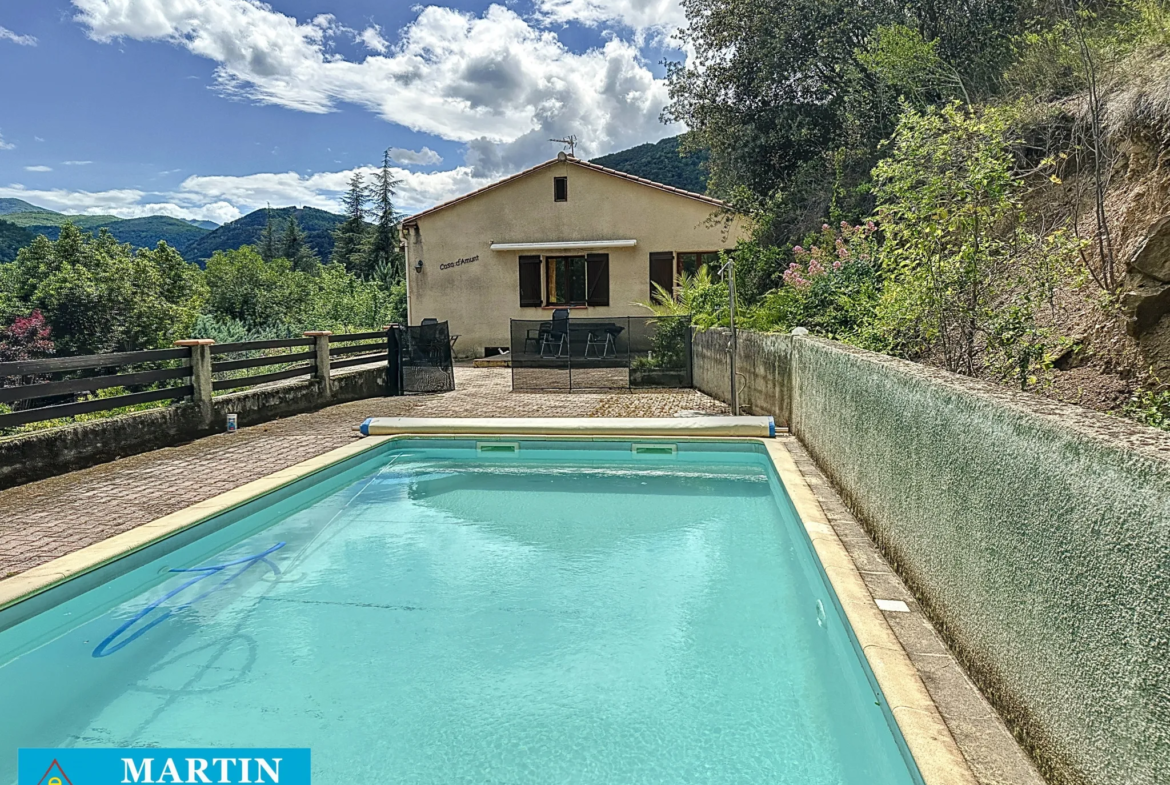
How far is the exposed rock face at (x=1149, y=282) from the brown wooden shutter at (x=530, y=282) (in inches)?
618

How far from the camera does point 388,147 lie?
59.6m

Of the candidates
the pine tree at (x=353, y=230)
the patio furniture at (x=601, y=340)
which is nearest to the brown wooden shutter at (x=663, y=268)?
the patio furniture at (x=601, y=340)

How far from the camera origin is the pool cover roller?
8.44 meters

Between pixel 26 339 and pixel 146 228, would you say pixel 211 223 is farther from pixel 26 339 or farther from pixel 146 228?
pixel 26 339

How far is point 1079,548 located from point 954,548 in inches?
44.1

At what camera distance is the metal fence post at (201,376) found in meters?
8.84

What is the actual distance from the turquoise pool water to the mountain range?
27.8 m

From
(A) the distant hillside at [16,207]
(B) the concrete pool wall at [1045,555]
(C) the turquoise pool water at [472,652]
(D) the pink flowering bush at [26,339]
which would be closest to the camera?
(B) the concrete pool wall at [1045,555]

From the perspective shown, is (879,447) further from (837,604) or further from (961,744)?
(961,744)

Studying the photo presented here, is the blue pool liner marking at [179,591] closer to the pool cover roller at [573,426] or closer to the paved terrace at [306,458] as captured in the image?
the paved terrace at [306,458]

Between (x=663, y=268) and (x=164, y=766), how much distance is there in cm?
1717

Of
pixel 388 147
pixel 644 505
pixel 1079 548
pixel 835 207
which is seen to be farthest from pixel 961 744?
pixel 388 147

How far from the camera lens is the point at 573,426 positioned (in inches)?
350

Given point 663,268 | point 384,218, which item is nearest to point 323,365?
point 663,268
